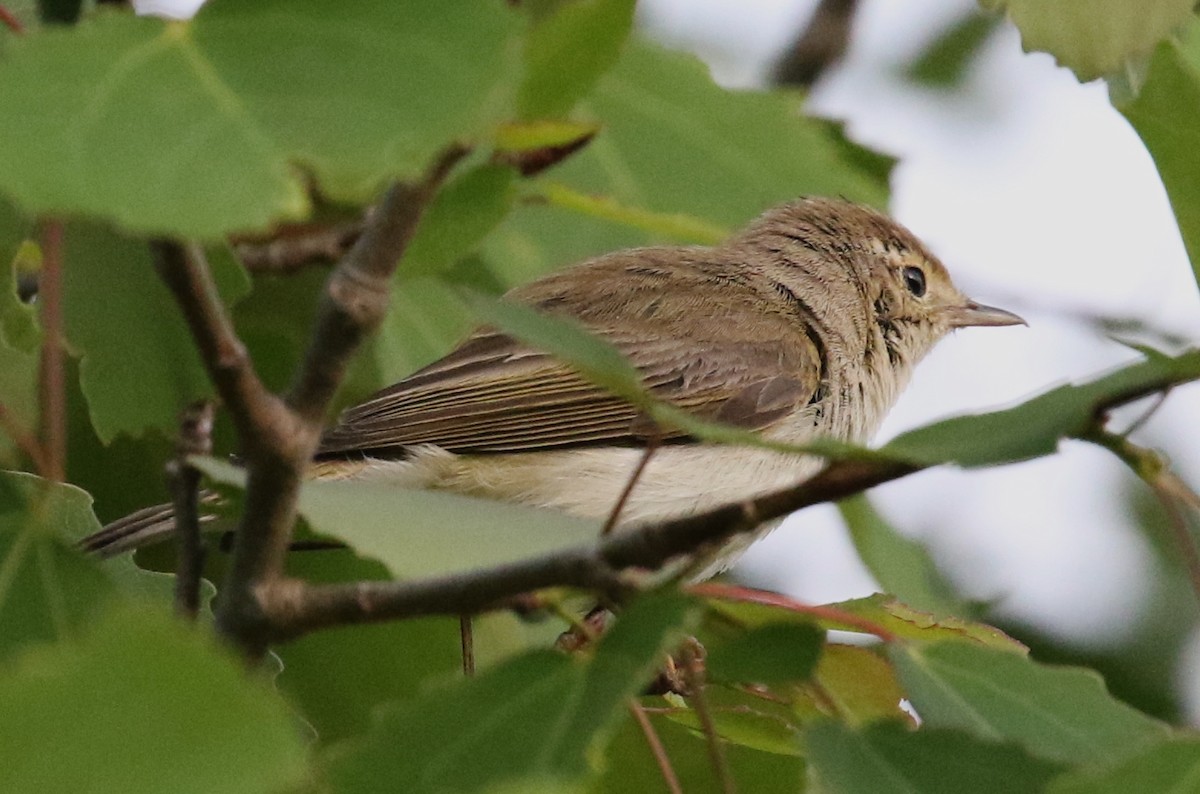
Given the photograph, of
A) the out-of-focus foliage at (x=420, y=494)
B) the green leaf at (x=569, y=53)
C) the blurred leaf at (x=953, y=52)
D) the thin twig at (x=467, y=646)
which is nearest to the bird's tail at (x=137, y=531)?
the out-of-focus foliage at (x=420, y=494)

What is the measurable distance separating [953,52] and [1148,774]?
4.33m

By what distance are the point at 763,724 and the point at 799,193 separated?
916 millimetres

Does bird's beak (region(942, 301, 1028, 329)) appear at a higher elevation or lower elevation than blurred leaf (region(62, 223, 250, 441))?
lower

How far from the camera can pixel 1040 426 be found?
1.43m

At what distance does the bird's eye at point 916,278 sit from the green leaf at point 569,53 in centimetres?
329

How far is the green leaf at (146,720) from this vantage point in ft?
3.55

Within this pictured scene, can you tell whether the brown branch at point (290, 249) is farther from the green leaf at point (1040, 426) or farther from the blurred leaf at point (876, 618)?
the green leaf at point (1040, 426)

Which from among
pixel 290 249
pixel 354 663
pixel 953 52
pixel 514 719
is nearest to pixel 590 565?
pixel 514 719

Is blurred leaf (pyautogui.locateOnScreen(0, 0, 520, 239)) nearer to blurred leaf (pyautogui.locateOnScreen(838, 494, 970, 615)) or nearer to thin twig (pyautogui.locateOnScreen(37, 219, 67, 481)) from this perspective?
thin twig (pyautogui.locateOnScreen(37, 219, 67, 481))

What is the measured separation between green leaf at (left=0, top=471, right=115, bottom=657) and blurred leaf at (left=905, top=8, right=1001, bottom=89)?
410 centimetres

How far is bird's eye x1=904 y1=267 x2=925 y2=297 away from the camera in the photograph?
477cm

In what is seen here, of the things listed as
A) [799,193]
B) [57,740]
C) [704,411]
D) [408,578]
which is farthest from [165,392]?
[704,411]

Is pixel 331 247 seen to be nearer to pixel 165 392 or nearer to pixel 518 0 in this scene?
pixel 165 392

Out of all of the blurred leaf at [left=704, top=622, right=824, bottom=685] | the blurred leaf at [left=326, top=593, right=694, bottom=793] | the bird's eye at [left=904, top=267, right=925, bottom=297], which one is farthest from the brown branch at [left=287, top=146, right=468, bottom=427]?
the bird's eye at [left=904, top=267, right=925, bottom=297]
